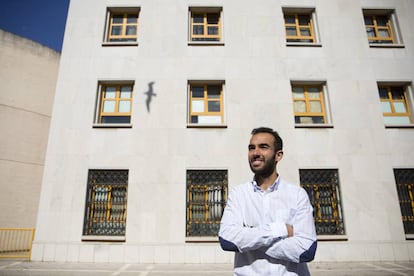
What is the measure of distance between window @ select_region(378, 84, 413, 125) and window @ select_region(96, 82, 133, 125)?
33.8ft

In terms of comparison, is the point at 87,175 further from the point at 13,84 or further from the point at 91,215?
the point at 13,84

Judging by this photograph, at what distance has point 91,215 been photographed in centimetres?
854

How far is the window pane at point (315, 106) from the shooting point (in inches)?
389

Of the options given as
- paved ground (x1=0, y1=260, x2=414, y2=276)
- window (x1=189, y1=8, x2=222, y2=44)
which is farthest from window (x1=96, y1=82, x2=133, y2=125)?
paved ground (x1=0, y1=260, x2=414, y2=276)

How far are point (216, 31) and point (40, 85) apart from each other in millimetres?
9301

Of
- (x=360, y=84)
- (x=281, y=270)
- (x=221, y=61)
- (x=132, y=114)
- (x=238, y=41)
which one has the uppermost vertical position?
(x=238, y=41)

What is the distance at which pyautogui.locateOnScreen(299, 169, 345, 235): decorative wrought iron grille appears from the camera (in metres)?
8.52

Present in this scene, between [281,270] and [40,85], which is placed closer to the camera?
[281,270]

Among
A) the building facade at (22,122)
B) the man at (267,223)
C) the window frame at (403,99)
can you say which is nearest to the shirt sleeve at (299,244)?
the man at (267,223)

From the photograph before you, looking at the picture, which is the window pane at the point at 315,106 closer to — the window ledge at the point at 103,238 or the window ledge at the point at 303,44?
the window ledge at the point at 303,44

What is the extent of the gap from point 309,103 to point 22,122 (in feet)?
42.9

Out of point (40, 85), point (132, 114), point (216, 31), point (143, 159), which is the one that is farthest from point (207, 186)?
point (40, 85)

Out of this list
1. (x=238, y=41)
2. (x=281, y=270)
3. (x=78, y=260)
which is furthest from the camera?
(x=238, y=41)

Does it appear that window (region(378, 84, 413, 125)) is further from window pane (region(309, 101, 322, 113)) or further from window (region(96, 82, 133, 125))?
window (region(96, 82, 133, 125))
